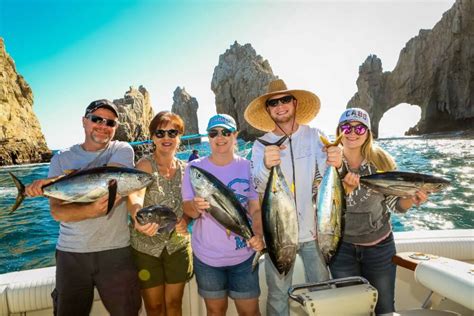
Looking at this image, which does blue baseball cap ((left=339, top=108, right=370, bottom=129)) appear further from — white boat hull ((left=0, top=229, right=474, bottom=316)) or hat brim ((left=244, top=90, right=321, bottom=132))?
white boat hull ((left=0, top=229, right=474, bottom=316))

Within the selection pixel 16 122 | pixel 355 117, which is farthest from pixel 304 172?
pixel 16 122

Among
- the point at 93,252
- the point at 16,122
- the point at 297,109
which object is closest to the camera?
the point at 93,252

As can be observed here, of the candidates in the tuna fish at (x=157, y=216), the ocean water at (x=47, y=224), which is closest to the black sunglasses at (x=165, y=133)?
the tuna fish at (x=157, y=216)

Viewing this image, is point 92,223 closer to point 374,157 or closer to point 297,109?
point 297,109

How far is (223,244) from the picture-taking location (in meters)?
2.77

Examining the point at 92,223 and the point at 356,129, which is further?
the point at 356,129

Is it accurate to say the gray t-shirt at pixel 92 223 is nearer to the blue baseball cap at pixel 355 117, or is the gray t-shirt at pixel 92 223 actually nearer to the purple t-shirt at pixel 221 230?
the purple t-shirt at pixel 221 230

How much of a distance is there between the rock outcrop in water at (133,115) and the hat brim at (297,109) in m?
76.3

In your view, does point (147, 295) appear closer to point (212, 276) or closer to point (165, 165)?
point (212, 276)

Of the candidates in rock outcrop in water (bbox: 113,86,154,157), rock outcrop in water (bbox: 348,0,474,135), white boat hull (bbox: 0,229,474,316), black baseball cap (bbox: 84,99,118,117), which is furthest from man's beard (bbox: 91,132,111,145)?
rock outcrop in water (bbox: 348,0,474,135)

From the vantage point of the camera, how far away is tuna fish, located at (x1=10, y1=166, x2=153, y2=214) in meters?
2.46

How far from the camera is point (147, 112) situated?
102375mm

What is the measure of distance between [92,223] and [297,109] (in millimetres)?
2508

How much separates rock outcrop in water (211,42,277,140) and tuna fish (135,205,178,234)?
90382 mm
